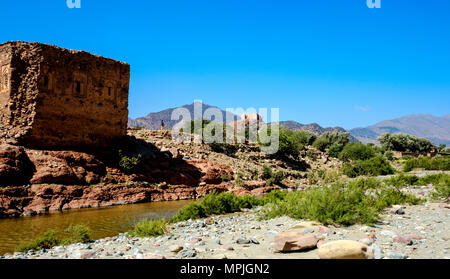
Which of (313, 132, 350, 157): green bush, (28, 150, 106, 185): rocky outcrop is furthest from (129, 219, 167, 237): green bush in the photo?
(313, 132, 350, 157): green bush

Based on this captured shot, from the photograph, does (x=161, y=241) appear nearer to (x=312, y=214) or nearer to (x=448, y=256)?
(x=312, y=214)

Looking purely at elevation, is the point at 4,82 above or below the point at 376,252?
above

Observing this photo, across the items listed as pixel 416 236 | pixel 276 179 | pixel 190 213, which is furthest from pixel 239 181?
pixel 416 236

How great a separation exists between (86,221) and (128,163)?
6932 millimetres

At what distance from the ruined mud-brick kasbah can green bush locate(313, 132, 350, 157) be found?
28.0 metres

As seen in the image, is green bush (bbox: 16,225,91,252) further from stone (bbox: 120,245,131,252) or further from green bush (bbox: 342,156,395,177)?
green bush (bbox: 342,156,395,177)

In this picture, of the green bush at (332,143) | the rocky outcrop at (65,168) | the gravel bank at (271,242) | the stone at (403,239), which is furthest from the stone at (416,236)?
the green bush at (332,143)

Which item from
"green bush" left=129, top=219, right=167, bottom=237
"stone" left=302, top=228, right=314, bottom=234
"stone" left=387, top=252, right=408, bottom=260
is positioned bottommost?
"green bush" left=129, top=219, right=167, bottom=237

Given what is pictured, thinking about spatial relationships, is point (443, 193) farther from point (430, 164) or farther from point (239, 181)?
point (430, 164)

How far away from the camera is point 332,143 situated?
153ft

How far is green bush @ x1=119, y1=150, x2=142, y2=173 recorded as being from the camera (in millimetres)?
17859

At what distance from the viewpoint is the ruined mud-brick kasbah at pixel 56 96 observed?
51.9 ft

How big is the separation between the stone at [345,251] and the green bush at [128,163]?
590 inches
